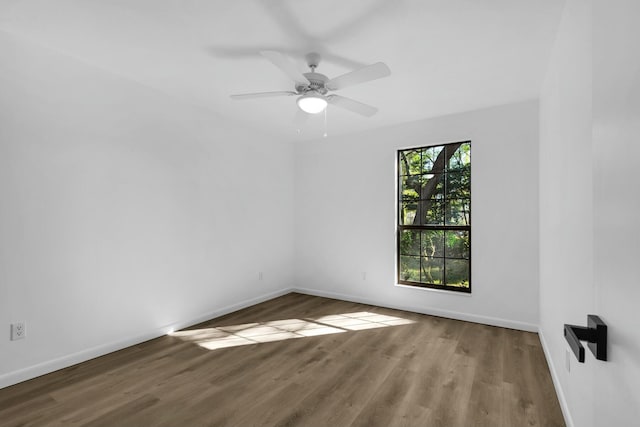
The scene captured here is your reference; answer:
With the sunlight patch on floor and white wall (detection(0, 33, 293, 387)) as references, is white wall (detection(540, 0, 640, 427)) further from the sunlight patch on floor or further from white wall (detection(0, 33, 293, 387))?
white wall (detection(0, 33, 293, 387))

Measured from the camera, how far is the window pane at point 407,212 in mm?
4352

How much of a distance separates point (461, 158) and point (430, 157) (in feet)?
1.29

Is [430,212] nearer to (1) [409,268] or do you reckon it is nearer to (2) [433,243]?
(2) [433,243]

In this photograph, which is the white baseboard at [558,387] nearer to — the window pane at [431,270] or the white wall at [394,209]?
the white wall at [394,209]

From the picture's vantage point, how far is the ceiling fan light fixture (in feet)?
8.25

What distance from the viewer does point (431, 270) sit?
13.8 feet

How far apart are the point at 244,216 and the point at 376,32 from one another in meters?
2.98

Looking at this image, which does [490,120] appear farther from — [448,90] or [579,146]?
[579,146]

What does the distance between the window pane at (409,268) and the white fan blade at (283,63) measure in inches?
114

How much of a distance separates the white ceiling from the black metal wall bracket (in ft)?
6.45

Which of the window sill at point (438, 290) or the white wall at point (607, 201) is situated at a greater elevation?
the white wall at point (607, 201)

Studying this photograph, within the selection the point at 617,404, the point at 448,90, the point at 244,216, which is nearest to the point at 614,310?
the point at 617,404

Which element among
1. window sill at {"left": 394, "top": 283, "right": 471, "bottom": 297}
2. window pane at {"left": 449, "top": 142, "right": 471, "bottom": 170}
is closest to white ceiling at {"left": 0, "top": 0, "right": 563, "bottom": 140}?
window pane at {"left": 449, "top": 142, "right": 471, "bottom": 170}

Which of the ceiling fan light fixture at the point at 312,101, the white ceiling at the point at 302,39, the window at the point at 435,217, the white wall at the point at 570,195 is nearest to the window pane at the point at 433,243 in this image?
the window at the point at 435,217
